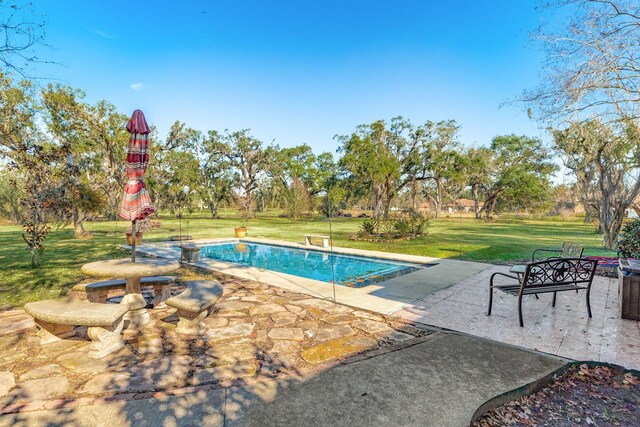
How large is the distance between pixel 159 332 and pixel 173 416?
1848 millimetres

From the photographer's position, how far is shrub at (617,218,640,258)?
6316mm

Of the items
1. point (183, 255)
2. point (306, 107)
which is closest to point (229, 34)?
point (306, 107)

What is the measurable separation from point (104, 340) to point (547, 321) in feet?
17.5

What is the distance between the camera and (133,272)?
3719 millimetres

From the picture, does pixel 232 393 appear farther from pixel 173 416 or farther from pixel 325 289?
pixel 325 289

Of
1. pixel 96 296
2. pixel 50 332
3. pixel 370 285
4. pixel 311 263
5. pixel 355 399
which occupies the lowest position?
pixel 311 263

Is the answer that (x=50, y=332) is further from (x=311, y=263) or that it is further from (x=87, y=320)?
(x=311, y=263)

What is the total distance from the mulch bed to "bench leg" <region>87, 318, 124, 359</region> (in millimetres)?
3454

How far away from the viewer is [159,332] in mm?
3789

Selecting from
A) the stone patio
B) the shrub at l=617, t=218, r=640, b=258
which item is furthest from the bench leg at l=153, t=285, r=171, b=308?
the shrub at l=617, t=218, r=640, b=258

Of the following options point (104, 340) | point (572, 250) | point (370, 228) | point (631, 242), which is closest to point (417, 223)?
point (370, 228)

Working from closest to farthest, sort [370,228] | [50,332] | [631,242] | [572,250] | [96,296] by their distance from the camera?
[50,332]
[96,296]
[572,250]
[631,242]
[370,228]

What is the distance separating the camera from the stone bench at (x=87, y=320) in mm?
3014

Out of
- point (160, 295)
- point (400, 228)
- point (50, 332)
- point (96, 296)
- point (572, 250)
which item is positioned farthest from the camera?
point (400, 228)
